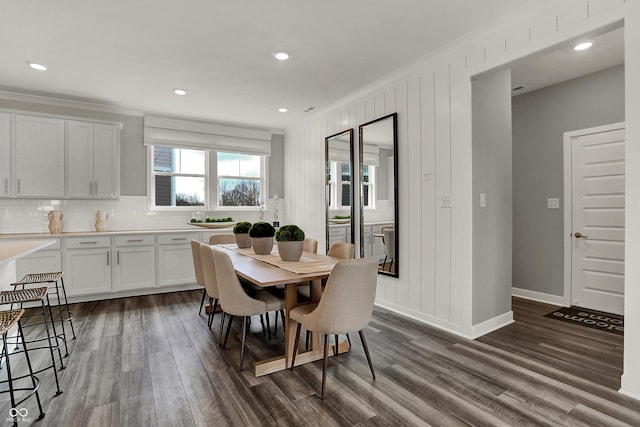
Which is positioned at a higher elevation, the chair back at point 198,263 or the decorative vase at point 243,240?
the decorative vase at point 243,240

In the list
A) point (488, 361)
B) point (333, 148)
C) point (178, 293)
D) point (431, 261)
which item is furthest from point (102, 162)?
point (488, 361)

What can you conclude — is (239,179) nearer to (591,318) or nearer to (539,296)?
(539,296)

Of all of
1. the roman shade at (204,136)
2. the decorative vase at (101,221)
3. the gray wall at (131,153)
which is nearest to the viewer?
the decorative vase at (101,221)

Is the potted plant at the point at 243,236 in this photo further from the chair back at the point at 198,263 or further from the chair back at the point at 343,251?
the chair back at the point at 343,251

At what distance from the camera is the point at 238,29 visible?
2.80 m

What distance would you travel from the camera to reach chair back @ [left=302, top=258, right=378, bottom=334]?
203 cm

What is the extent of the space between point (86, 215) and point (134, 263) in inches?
41.0

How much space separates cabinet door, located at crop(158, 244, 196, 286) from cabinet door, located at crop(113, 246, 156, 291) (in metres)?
0.10

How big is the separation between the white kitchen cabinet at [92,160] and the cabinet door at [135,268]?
839 mm

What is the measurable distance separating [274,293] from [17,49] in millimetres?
3251

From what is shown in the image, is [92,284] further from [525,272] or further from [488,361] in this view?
[525,272]

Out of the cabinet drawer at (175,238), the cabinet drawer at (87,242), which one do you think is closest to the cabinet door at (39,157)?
the cabinet drawer at (87,242)

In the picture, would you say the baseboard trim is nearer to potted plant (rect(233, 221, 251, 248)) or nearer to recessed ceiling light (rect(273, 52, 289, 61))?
potted plant (rect(233, 221, 251, 248))

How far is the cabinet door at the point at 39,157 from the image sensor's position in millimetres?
4148
